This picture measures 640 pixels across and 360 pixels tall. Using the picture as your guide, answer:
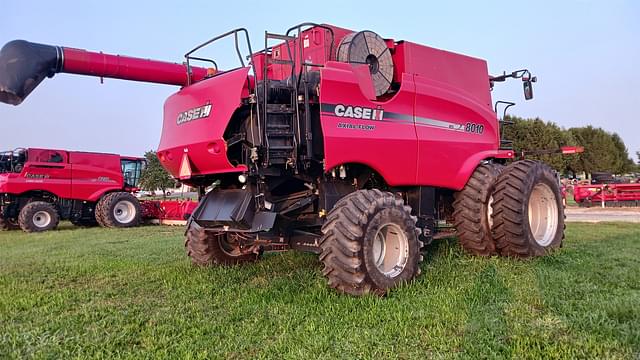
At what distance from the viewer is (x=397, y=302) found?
195 inches

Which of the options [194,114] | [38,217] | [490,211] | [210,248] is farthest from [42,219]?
[490,211]

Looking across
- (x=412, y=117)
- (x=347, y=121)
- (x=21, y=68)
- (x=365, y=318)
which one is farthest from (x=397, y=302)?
(x=21, y=68)

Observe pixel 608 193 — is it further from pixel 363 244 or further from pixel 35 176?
pixel 35 176

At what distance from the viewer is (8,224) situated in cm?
1844

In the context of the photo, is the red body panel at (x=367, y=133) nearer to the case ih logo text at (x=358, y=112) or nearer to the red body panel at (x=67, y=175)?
the case ih logo text at (x=358, y=112)

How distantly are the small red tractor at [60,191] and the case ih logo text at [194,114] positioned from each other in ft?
44.2

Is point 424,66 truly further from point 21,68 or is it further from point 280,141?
Answer: point 21,68

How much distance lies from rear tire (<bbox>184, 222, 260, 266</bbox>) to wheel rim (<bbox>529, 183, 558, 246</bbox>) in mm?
4410

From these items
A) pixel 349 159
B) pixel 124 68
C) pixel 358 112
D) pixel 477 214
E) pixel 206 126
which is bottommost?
pixel 477 214

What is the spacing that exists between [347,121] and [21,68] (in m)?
5.51

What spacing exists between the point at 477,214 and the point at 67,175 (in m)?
15.9

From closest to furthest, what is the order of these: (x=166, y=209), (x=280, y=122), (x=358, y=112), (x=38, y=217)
A: (x=280, y=122)
(x=358, y=112)
(x=38, y=217)
(x=166, y=209)

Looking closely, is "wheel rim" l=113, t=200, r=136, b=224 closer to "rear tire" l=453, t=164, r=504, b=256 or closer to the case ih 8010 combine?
the case ih 8010 combine

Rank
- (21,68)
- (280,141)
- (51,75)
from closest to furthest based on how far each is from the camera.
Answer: (280,141) < (21,68) < (51,75)
